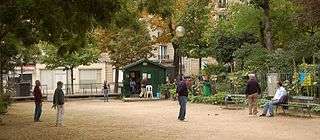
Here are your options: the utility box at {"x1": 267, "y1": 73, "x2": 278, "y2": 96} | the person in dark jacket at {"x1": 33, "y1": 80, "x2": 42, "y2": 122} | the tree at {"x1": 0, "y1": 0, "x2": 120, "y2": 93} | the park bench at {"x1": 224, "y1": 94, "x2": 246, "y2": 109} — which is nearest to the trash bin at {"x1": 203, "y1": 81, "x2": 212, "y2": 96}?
the park bench at {"x1": 224, "y1": 94, "x2": 246, "y2": 109}

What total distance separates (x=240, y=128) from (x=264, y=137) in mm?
2780

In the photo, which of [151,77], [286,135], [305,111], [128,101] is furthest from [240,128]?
[151,77]

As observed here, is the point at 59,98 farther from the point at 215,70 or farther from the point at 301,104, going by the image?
the point at 215,70

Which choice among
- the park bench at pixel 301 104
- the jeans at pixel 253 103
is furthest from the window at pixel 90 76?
the jeans at pixel 253 103

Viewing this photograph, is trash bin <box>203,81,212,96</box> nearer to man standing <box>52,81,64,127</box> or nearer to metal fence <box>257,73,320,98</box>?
metal fence <box>257,73,320,98</box>

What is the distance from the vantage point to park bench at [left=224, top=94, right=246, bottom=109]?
103 feet

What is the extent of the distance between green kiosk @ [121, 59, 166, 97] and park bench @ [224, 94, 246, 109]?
1489 cm

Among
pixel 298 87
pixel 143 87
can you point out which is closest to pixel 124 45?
pixel 143 87

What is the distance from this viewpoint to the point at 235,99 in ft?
105

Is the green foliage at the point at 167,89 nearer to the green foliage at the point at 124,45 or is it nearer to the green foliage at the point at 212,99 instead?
the green foliage at the point at 212,99

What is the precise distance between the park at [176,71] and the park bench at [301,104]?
0.15 ft

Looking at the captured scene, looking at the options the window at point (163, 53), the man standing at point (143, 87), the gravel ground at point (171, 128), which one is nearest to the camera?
the gravel ground at point (171, 128)

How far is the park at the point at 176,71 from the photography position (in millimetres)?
17531

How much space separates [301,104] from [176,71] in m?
27.8
